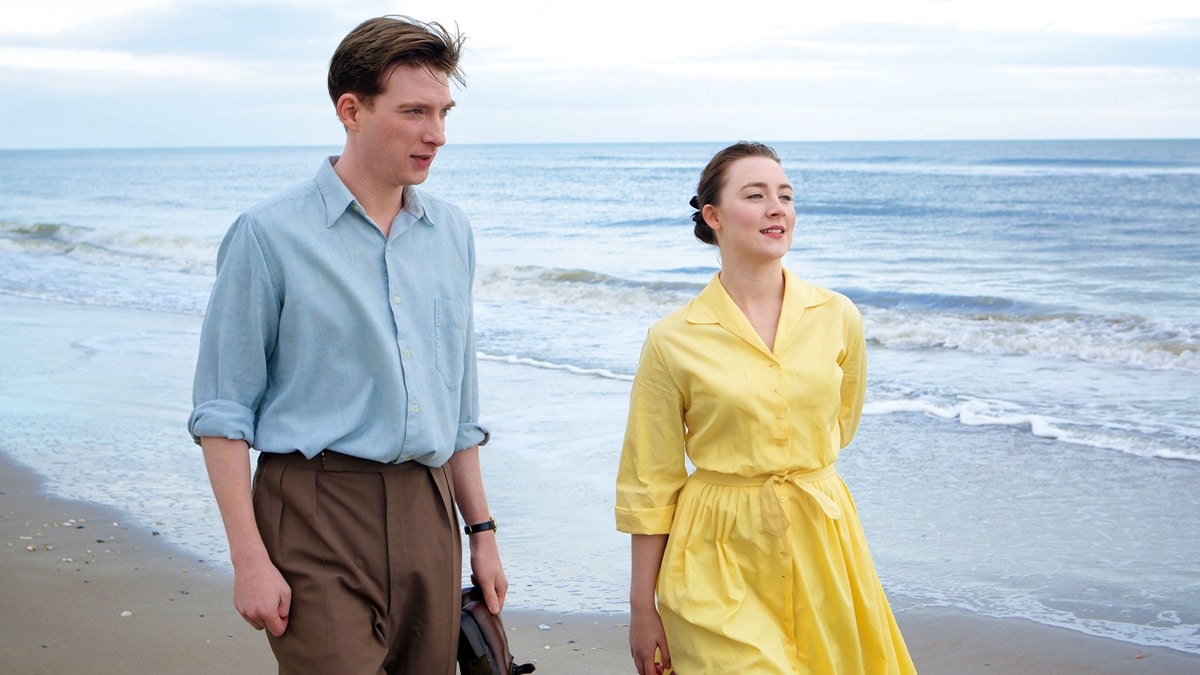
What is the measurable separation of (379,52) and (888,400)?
7.28 m

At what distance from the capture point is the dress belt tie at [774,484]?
107 inches

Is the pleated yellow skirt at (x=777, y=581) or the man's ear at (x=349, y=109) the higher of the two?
the man's ear at (x=349, y=109)

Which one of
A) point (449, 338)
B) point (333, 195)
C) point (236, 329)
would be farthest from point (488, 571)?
point (333, 195)

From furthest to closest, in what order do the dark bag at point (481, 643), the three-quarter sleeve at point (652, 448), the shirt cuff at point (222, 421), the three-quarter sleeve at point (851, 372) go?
the three-quarter sleeve at point (851, 372)
the three-quarter sleeve at point (652, 448)
the dark bag at point (481, 643)
the shirt cuff at point (222, 421)

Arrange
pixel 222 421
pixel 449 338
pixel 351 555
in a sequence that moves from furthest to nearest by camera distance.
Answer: pixel 449 338, pixel 351 555, pixel 222 421

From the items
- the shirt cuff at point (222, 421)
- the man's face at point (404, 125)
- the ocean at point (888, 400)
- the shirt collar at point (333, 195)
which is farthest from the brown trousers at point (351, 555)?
the ocean at point (888, 400)

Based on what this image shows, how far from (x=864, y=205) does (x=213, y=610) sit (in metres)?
34.9

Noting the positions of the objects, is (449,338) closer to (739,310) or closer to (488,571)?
(488,571)

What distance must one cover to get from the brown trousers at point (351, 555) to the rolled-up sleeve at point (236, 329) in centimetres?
17

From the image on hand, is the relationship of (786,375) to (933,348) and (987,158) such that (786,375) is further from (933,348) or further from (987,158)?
(987,158)

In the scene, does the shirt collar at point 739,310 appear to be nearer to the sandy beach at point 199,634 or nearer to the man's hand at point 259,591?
the man's hand at point 259,591

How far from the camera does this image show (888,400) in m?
9.10

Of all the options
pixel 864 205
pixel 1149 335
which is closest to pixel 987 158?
pixel 864 205

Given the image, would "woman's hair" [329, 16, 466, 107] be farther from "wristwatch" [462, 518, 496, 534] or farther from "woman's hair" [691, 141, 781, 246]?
"wristwatch" [462, 518, 496, 534]
